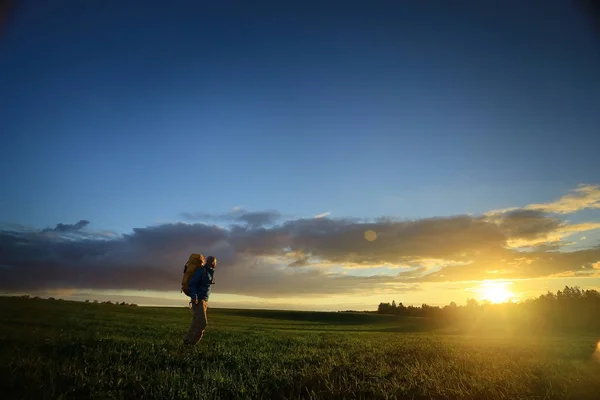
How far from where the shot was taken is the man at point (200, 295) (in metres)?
13.3

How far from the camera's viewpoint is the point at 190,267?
47.3 feet

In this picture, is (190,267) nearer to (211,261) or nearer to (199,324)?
(211,261)

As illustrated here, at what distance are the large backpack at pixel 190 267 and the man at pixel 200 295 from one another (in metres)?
0.18

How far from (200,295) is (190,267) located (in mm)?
1172

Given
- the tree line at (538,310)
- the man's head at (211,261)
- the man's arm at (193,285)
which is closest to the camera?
the man's arm at (193,285)

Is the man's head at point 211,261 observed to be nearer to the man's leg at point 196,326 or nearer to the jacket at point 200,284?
the jacket at point 200,284

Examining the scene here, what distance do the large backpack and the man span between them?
0.18m

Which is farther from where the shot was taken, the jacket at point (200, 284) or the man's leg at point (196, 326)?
the jacket at point (200, 284)

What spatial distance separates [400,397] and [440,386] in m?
1.18

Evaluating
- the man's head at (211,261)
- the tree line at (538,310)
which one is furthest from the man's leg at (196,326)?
the tree line at (538,310)

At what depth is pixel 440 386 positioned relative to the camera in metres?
7.70

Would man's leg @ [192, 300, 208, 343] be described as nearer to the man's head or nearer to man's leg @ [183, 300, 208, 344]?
man's leg @ [183, 300, 208, 344]

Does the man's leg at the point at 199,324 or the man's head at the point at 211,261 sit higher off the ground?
the man's head at the point at 211,261

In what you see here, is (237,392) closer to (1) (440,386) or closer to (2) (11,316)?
(1) (440,386)
